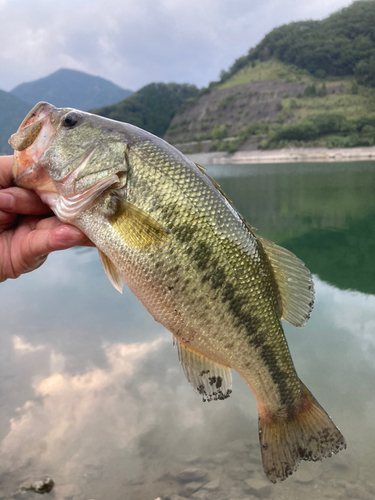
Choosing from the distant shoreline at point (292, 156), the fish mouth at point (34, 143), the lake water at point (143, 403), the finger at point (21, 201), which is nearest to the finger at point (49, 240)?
the finger at point (21, 201)

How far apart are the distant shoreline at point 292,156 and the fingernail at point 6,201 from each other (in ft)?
171

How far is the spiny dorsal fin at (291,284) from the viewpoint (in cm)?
208

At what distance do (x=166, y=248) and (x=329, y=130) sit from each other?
228ft

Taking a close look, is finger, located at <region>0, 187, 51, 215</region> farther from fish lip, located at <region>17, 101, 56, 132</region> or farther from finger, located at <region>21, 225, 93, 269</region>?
fish lip, located at <region>17, 101, 56, 132</region>

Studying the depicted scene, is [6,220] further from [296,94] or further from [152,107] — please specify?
[152,107]

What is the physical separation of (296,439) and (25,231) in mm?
2433

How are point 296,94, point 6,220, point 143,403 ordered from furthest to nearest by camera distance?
point 296,94
point 143,403
point 6,220

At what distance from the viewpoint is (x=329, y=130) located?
61.4 m

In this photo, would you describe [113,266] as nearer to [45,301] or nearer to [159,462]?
[159,462]

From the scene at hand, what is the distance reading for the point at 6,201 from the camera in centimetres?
219

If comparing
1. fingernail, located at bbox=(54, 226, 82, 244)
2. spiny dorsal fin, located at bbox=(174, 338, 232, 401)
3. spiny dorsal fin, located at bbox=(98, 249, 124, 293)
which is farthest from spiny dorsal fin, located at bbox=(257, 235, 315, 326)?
fingernail, located at bbox=(54, 226, 82, 244)

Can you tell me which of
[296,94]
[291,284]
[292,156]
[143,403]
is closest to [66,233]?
[291,284]

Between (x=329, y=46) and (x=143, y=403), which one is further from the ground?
(x=329, y=46)

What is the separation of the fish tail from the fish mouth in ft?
7.10
